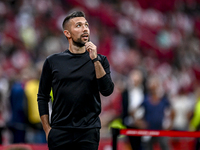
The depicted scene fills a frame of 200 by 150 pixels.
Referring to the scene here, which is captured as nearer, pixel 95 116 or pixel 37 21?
pixel 95 116

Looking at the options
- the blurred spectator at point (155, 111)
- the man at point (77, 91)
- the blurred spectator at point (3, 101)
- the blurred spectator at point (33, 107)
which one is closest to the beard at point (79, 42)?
the man at point (77, 91)

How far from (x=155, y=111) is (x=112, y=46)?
29.3ft

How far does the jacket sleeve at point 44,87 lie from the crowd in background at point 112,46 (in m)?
4.32

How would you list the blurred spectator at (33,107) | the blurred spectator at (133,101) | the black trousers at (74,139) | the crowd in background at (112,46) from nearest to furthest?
1. the black trousers at (74,139)
2. the blurred spectator at (133,101)
3. the blurred spectator at (33,107)
4. the crowd in background at (112,46)

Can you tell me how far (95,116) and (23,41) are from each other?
10.7 m

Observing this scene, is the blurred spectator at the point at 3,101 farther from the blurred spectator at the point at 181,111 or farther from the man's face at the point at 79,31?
the man's face at the point at 79,31

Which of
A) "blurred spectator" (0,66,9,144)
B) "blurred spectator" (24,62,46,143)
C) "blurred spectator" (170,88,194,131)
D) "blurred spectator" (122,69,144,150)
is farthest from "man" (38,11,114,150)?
"blurred spectator" (170,88,194,131)

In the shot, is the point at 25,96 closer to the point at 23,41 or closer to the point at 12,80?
the point at 12,80

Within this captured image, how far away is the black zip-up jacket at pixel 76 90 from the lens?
3240 millimetres

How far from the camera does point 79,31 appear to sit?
338 cm

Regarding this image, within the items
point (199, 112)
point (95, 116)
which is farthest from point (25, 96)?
point (95, 116)

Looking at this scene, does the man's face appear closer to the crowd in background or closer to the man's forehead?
the man's forehead

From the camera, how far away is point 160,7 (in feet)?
65.7

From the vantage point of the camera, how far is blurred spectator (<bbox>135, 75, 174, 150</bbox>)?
6.86 m
